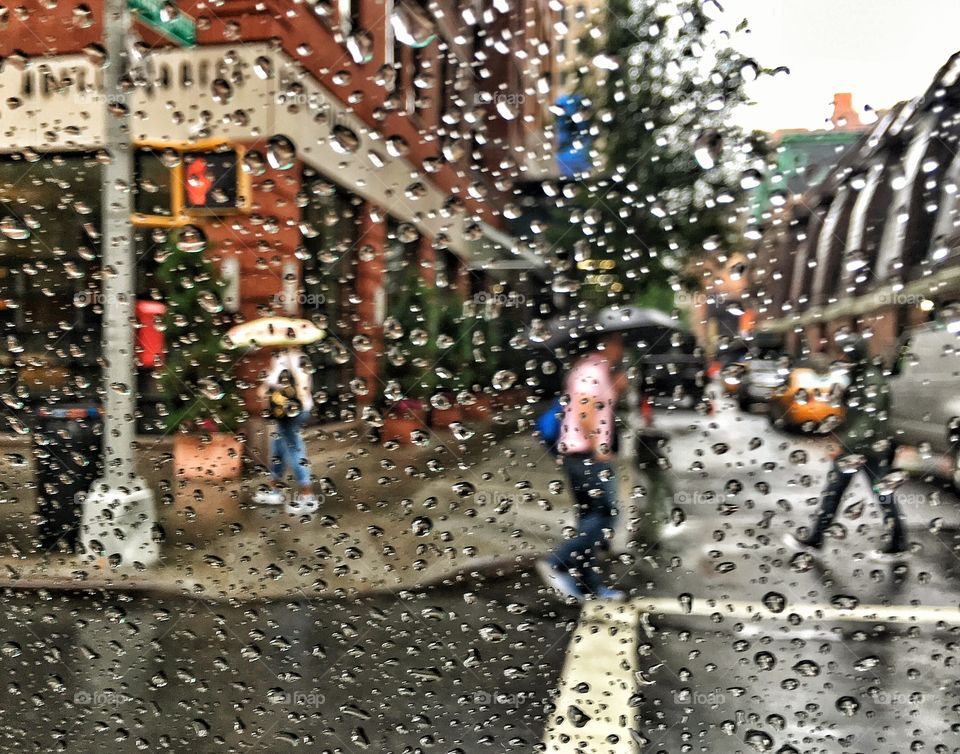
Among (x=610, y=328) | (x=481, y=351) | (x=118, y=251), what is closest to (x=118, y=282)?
(x=118, y=251)

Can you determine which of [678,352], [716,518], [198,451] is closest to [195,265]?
[198,451]

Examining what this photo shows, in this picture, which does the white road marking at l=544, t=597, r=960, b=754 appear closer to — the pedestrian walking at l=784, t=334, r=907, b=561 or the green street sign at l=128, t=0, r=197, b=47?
the pedestrian walking at l=784, t=334, r=907, b=561

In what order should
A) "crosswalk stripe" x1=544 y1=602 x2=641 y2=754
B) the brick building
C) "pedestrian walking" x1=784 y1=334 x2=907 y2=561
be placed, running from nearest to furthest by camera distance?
"pedestrian walking" x1=784 y1=334 x2=907 y2=561 → the brick building → "crosswalk stripe" x1=544 y1=602 x2=641 y2=754

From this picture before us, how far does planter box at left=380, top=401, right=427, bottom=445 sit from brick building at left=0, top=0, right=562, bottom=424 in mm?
38

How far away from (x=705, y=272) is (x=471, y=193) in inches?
10.9

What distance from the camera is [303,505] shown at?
93 centimetres

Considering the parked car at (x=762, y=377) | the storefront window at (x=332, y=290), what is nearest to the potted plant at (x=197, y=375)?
the storefront window at (x=332, y=290)

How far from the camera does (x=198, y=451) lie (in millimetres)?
914

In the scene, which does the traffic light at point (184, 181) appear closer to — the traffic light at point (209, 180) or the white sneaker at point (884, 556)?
the traffic light at point (209, 180)

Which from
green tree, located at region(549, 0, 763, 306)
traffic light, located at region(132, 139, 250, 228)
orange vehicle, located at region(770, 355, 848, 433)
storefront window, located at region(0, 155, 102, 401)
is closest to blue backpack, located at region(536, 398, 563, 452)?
green tree, located at region(549, 0, 763, 306)

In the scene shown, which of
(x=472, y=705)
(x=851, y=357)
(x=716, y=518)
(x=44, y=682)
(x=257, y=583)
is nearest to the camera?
(x=851, y=357)

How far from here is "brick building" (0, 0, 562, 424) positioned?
84cm

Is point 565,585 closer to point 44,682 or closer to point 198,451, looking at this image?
point 198,451

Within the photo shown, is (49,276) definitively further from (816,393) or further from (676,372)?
(816,393)
